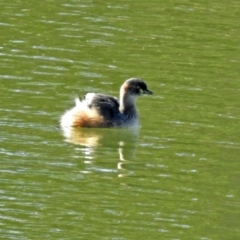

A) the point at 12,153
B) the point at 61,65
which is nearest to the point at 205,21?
the point at 61,65

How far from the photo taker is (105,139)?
1389cm

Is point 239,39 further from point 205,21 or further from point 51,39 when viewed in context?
point 51,39

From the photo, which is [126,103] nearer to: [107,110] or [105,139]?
[107,110]

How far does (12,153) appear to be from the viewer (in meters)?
12.5

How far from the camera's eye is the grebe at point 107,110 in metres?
14.3

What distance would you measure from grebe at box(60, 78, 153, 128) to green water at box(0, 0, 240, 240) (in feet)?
0.45

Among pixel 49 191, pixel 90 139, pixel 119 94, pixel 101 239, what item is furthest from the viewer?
pixel 119 94

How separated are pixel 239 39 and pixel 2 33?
3.54 meters

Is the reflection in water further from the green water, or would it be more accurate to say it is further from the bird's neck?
the bird's neck

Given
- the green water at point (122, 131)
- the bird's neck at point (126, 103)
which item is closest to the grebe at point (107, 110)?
the bird's neck at point (126, 103)

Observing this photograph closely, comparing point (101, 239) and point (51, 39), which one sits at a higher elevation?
point (51, 39)

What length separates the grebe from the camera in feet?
46.9

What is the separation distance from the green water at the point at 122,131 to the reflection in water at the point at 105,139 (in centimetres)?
2

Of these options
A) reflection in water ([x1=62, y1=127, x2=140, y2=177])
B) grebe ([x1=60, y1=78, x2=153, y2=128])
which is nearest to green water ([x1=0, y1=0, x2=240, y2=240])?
reflection in water ([x1=62, y1=127, x2=140, y2=177])
